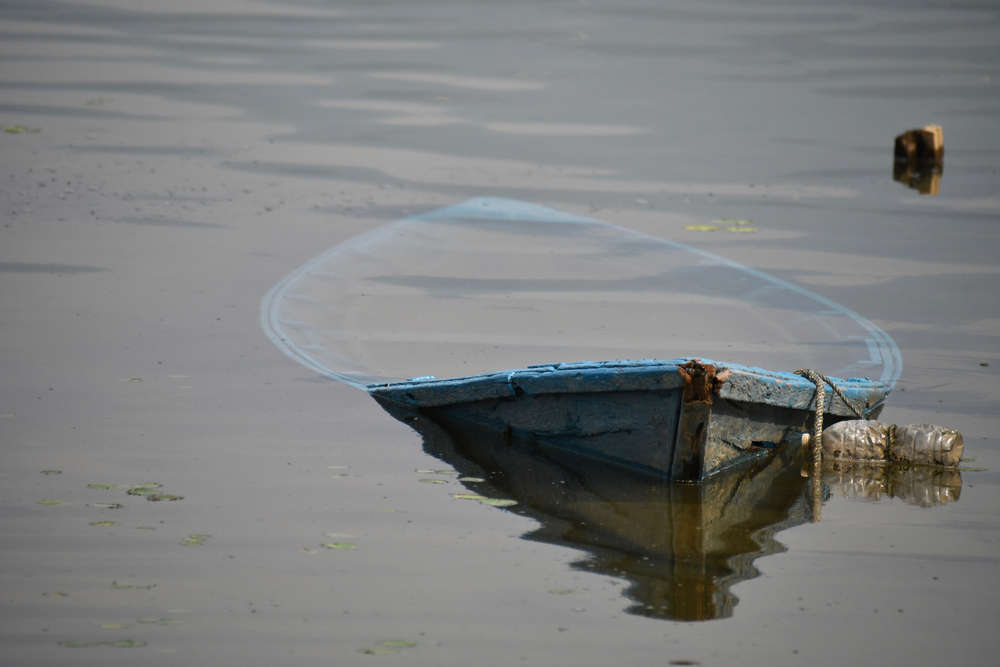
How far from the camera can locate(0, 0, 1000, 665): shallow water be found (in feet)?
13.0

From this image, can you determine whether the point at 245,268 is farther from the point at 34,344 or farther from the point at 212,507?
the point at 212,507

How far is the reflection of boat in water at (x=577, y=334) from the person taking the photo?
5199mm

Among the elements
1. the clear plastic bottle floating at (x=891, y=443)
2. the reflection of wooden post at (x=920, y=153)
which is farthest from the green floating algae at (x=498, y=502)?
the reflection of wooden post at (x=920, y=153)

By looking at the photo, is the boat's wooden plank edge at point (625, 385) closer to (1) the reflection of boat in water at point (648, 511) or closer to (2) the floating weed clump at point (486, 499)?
(1) the reflection of boat in water at point (648, 511)

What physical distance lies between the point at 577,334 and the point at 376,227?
3.75 meters

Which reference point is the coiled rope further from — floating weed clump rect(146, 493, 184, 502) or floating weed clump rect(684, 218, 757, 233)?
floating weed clump rect(684, 218, 757, 233)

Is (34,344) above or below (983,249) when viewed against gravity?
below

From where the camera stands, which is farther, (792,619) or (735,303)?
(735,303)

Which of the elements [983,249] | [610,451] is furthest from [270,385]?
[983,249]

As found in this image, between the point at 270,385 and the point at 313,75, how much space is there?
42.2 ft

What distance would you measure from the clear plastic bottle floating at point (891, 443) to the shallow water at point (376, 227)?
0.21 meters

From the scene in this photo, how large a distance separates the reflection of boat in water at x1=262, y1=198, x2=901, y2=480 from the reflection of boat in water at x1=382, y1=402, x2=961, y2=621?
12 centimetres

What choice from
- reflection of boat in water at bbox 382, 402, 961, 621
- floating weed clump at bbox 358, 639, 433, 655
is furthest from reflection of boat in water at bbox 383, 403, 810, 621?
floating weed clump at bbox 358, 639, 433, 655

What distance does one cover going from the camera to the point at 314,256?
31.8ft
